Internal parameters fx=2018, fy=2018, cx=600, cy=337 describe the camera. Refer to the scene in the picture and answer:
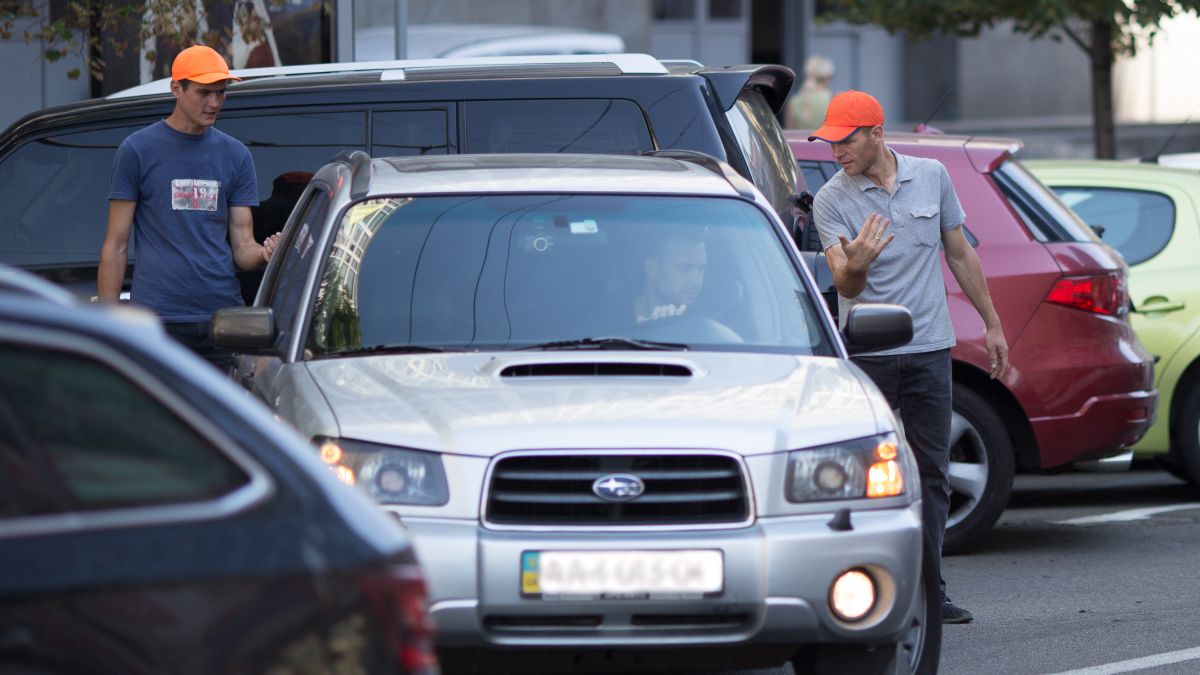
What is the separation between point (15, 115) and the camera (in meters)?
12.2

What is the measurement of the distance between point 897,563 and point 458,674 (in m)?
1.13

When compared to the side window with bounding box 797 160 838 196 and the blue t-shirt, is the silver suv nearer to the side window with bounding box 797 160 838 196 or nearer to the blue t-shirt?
the blue t-shirt

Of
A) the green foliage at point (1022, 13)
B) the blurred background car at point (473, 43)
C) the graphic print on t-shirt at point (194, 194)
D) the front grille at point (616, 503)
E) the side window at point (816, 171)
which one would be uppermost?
the green foliage at point (1022, 13)

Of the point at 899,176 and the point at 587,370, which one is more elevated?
the point at 899,176

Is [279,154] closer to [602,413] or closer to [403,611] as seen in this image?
[602,413]

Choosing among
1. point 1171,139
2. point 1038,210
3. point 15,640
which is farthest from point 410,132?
point 1171,139

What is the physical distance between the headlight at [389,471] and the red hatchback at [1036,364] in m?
4.03

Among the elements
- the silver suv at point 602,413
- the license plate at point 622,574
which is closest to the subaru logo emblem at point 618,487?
the silver suv at point 602,413

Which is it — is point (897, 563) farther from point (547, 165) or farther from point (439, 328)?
point (547, 165)

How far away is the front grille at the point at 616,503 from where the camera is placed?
16.2 ft

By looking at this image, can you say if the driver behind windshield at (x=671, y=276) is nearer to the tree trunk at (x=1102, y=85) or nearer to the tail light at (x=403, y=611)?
the tail light at (x=403, y=611)

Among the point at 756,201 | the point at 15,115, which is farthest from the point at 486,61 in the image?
the point at 15,115

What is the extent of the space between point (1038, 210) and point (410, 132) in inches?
114

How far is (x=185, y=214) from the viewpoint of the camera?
730cm
